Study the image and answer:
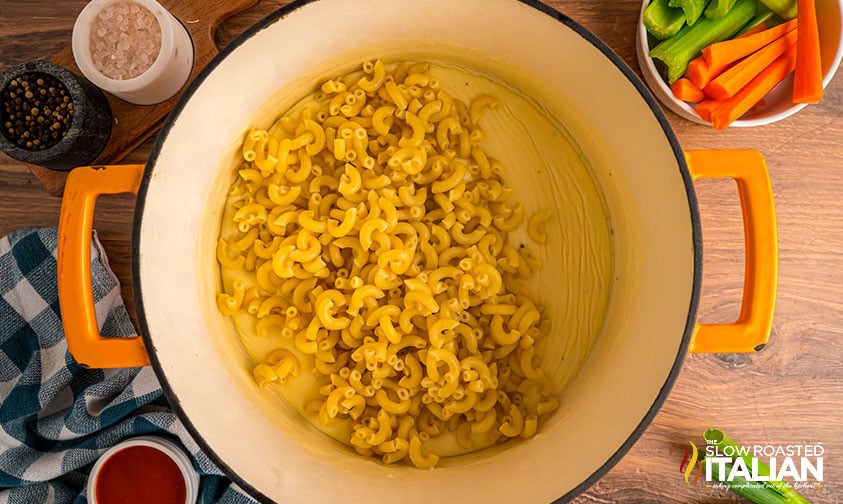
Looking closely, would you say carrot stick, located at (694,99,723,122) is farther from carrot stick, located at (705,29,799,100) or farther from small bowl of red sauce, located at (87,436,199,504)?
small bowl of red sauce, located at (87,436,199,504)

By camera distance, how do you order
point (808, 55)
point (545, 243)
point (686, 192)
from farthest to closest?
point (545, 243) → point (808, 55) → point (686, 192)

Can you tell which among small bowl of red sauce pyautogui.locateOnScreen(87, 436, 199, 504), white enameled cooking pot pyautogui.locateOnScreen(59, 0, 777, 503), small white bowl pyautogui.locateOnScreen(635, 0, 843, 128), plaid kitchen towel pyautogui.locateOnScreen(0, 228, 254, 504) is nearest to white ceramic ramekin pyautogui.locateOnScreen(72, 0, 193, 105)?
white enameled cooking pot pyautogui.locateOnScreen(59, 0, 777, 503)

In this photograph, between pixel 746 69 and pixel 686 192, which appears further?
pixel 746 69

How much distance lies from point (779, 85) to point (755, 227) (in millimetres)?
309

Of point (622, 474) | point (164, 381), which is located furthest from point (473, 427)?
point (164, 381)

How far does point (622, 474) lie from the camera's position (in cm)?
102

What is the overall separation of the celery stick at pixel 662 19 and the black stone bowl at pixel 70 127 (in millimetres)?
769

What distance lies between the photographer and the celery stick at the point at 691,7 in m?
0.87

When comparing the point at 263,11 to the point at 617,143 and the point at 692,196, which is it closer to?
the point at 617,143

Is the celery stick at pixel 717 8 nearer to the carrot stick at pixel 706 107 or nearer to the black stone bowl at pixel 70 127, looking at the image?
the carrot stick at pixel 706 107

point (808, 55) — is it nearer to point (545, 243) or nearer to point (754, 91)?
point (754, 91)

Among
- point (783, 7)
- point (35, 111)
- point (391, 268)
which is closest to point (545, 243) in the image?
point (391, 268)

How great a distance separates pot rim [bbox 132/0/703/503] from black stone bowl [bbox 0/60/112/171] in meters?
0.21

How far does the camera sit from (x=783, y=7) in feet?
2.92
